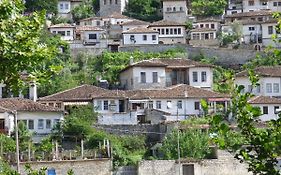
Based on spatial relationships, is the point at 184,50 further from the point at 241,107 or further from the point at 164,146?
the point at 241,107

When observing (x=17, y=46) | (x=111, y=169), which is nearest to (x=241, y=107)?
(x=17, y=46)

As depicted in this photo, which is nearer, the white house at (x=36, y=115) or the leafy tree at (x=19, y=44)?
the leafy tree at (x=19, y=44)

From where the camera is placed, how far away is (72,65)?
62469 millimetres

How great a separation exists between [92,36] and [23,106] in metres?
24.5

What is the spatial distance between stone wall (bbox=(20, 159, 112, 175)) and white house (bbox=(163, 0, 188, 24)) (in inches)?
1527

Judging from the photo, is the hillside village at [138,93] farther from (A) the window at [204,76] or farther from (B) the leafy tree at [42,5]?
(B) the leafy tree at [42,5]

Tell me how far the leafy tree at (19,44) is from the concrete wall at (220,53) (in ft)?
184

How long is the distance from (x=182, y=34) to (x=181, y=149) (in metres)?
29.5

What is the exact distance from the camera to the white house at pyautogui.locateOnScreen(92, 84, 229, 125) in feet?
156

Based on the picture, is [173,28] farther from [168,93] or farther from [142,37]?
[168,93]

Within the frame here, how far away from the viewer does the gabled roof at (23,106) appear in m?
44.8

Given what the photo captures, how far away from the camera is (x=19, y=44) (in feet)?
27.1

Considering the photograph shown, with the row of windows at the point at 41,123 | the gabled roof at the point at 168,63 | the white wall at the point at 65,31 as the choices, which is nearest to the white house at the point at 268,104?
the gabled roof at the point at 168,63

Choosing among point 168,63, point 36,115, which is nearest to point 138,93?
point 168,63
